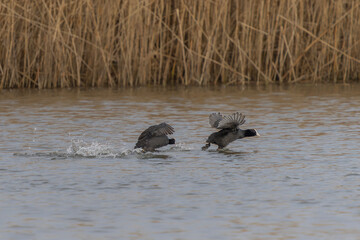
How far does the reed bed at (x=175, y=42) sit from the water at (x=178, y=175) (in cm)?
270

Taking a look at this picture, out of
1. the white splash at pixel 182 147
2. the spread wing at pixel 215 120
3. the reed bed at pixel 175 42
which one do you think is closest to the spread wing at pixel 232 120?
Result: the spread wing at pixel 215 120

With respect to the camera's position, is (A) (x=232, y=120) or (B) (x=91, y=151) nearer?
(B) (x=91, y=151)

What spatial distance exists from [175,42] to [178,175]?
9.88 metres

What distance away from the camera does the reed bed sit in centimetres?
1545

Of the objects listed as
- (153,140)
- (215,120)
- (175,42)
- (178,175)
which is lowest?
(178,175)

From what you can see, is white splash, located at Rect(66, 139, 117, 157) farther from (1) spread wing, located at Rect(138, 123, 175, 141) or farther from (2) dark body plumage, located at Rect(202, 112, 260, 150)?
(2) dark body plumage, located at Rect(202, 112, 260, 150)

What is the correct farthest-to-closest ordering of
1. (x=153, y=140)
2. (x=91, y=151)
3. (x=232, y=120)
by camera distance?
(x=232, y=120) → (x=153, y=140) → (x=91, y=151)

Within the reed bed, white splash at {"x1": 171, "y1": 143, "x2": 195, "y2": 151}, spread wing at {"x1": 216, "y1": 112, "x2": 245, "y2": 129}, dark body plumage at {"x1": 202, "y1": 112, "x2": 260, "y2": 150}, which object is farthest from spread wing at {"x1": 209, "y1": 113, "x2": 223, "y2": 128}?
the reed bed

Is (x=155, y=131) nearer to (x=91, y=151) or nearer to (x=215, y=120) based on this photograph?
(x=91, y=151)

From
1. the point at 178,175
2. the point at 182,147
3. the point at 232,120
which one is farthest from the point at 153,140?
the point at 178,175

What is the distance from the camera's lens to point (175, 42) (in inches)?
658

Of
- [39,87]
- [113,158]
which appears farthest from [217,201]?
[39,87]

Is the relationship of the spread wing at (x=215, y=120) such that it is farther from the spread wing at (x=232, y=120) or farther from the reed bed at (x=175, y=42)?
the reed bed at (x=175, y=42)

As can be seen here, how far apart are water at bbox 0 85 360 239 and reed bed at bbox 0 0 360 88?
106 inches
